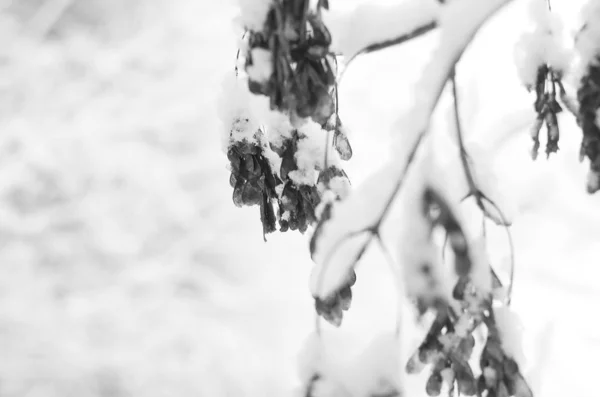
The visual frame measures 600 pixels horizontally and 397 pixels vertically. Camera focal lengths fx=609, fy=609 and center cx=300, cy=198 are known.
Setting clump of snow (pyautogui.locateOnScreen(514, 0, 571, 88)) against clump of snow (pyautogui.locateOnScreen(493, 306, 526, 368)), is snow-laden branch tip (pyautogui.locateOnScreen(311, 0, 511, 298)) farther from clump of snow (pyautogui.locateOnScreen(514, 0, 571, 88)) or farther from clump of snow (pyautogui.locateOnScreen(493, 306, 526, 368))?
clump of snow (pyautogui.locateOnScreen(514, 0, 571, 88))

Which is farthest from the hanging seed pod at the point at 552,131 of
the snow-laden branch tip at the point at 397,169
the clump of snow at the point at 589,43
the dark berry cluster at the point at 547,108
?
the snow-laden branch tip at the point at 397,169

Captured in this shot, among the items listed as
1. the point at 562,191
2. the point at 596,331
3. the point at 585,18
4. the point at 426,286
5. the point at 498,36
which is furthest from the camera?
the point at 498,36

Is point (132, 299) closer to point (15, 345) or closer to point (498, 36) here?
point (15, 345)

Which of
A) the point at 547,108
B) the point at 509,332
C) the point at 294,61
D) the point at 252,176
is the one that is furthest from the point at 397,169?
the point at 547,108

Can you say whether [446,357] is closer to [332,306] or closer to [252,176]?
[332,306]

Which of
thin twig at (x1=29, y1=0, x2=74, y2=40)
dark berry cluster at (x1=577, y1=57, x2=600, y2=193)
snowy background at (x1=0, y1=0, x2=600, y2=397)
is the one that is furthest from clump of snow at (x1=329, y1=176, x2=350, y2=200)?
thin twig at (x1=29, y1=0, x2=74, y2=40)

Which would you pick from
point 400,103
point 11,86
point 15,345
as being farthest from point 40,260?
point 400,103

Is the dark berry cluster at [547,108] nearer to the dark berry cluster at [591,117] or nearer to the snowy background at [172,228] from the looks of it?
the dark berry cluster at [591,117]
